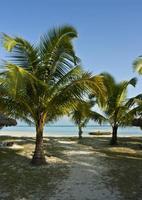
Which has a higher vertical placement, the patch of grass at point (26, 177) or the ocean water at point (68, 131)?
the ocean water at point (68, 131)

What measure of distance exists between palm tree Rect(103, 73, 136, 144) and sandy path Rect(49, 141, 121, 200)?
7.21 m

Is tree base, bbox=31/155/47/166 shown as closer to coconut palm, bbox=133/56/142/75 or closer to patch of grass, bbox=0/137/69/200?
patch of grass, bbox=0/137/69/200

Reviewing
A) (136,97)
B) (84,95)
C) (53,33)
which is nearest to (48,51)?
(53,33)

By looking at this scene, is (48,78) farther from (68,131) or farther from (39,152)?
(68,131)

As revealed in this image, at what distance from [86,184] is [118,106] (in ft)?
35.8

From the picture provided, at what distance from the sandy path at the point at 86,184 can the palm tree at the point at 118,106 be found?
721cm

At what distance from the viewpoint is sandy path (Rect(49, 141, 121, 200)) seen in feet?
29.7

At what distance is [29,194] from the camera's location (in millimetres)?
9320

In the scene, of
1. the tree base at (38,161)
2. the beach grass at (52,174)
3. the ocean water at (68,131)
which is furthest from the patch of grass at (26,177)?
the ocean water at (68,131)

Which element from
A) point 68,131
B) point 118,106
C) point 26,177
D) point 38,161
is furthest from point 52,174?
point 68,131

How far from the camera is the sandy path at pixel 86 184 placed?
9.05 meters

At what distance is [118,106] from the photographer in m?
20.5

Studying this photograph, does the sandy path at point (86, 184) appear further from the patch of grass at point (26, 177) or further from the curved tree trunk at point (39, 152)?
the curved tree trunk at point (39, 152)

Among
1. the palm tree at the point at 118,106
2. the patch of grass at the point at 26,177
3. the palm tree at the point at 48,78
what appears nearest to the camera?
the patch of grass at the point at 26,177
